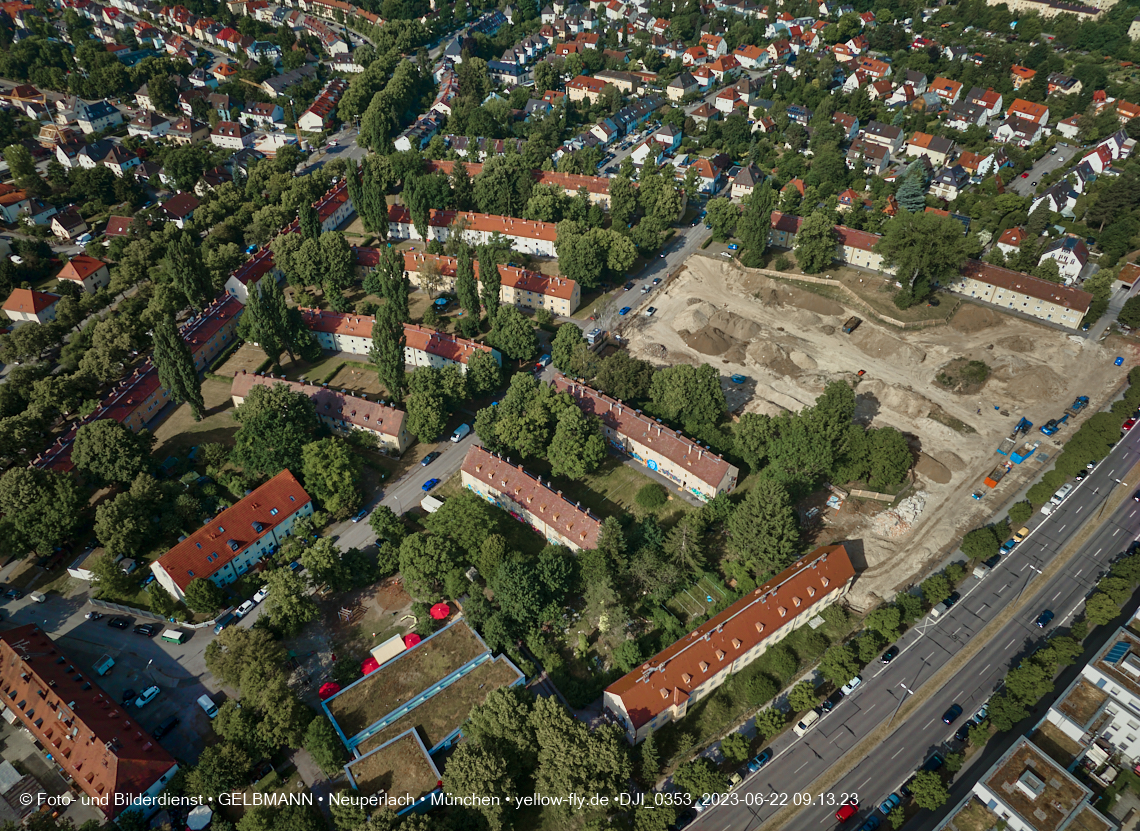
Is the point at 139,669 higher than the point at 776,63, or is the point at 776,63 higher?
the point at 776,63

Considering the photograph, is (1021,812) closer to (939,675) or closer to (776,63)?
(939,675)

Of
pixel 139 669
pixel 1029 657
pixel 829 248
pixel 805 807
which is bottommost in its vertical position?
pixel 139 669

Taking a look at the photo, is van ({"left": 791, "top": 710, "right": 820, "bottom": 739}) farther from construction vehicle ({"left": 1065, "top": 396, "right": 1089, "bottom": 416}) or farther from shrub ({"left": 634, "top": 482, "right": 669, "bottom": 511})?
construction vehicle ({"left": 1065, "top": 396, "right": 1089, "bottom": 416})

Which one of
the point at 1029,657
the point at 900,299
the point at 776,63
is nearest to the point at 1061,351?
the point at 900,299

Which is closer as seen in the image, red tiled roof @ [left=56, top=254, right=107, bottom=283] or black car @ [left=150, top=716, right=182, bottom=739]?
black car @ [left=150, top=716, right=182, bottom=739]

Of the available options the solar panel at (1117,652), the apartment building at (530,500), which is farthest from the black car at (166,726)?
the solar panel at (1117,652)

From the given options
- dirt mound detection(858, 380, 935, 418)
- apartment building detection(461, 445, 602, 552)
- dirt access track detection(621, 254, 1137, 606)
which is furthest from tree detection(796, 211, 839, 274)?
apartment building detection(461, 445, 602, 552)
